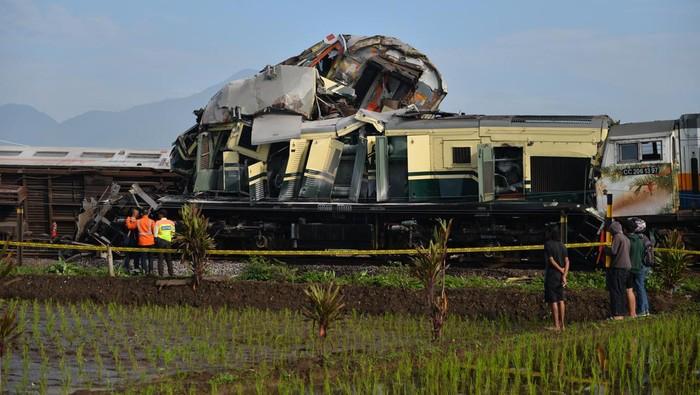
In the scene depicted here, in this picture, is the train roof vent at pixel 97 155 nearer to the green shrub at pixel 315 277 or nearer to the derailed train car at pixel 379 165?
the derailed train car at pixel 379 165

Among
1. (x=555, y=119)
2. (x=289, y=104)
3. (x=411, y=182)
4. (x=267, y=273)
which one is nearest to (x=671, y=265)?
(x=555, y=119)

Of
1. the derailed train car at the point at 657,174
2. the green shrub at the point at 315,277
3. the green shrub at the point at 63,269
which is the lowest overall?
the green shrub at the point at 315,277

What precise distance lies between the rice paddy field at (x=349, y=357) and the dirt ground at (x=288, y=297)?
792 millimetres

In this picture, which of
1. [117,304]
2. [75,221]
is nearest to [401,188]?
[117,304]

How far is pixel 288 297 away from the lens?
1803 centimetres

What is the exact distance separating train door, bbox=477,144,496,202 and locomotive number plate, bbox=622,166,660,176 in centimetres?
303

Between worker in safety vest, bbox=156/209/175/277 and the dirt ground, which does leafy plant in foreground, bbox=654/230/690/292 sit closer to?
the dirt ground

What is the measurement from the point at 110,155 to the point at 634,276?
64.5 feet

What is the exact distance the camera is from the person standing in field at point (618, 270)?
14.9 metres

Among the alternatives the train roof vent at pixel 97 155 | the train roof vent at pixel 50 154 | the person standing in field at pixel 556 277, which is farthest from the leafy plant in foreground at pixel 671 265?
the train roof vent at pixel 50 154

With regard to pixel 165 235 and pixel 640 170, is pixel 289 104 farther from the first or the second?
pixel 640 170

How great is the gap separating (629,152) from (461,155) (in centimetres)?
399

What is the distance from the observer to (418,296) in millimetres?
17484

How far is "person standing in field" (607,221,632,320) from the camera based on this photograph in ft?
48.8
